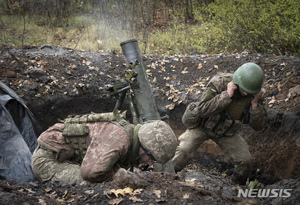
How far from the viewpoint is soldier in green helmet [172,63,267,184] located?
15.0ft

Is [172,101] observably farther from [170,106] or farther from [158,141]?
[158,141]

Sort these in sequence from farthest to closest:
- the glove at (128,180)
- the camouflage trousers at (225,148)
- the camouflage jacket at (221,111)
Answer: the camouflage trousers at (225,148) → the camouflage jacket at (221,111) → the glove at (128,180)

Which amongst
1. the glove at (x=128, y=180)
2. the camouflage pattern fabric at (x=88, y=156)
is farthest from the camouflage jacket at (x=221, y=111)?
→ the glove at (x=128, y=180)

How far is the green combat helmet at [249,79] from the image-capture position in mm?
4508

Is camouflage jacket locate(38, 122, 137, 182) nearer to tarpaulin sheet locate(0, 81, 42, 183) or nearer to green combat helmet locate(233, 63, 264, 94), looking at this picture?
tarpaulin sheet locate(0, 81, 42, 183)

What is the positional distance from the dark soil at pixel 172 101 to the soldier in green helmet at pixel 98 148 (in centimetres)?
19

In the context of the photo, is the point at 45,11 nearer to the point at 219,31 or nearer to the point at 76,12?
the point at 76,12

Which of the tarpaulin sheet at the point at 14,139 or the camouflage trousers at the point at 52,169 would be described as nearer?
the camouflage trousers at the point at 52,169

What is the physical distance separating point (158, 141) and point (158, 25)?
10486 mm

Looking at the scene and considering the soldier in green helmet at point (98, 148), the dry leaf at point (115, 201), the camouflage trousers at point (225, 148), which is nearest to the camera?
the dry leaf at point (115, 201)

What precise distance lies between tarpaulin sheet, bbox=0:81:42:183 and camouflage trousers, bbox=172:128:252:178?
2.35 meters

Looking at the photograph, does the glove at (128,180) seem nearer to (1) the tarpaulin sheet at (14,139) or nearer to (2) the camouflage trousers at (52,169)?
(2) the camouflage trousers at (52,169)

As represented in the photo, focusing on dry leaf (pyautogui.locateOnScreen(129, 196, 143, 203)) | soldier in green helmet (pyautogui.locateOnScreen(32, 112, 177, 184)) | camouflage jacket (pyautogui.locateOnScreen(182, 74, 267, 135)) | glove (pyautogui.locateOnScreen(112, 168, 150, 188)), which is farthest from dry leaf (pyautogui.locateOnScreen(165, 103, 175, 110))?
dry leaf (pyautogui.locateOnScreen(129, 196, 143, 203))

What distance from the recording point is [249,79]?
4.50 metres
